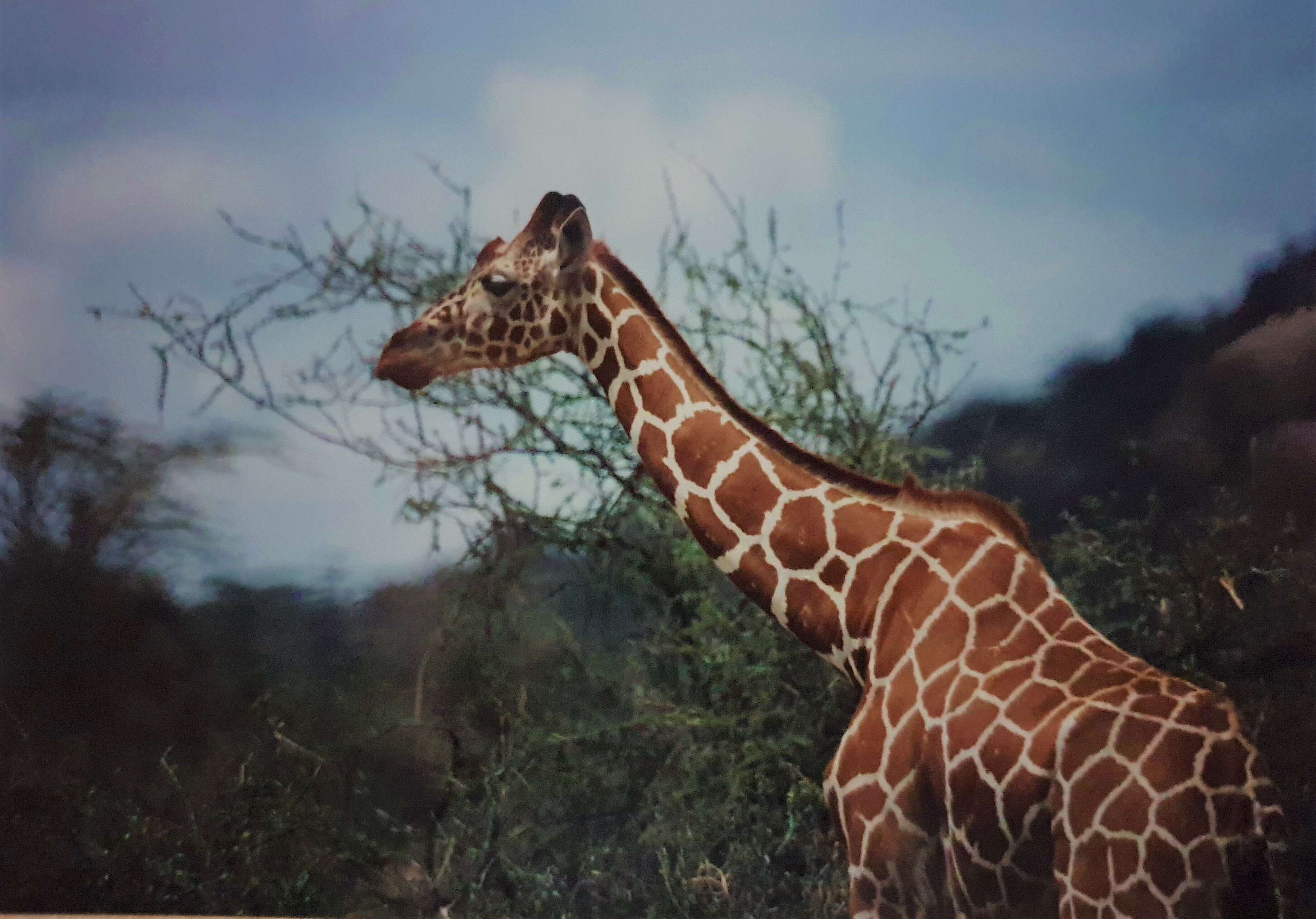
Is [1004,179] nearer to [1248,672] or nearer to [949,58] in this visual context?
[949,58]

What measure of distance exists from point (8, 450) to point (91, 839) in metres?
1.05

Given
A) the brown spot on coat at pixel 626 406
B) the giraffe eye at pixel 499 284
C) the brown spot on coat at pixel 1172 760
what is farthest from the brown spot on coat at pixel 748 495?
the brown spot on coat at pixel 1172 760

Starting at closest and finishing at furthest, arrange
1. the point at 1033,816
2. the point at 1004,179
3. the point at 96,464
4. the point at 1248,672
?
1. the point at 1033,816
2. the point at 1248,672
3. the point at 1004,179
4. the point at 96,464

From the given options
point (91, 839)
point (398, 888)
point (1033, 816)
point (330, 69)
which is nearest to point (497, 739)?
point (398, 888)

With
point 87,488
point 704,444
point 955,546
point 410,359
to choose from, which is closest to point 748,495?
point 704,444

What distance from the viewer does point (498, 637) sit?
2.89m

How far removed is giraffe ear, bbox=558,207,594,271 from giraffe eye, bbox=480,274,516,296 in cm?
10

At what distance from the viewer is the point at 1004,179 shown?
8.74 feet

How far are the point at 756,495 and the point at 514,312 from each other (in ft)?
1.91

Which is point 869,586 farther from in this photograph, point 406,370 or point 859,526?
point 406,370

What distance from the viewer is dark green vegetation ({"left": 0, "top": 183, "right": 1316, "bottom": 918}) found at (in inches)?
101

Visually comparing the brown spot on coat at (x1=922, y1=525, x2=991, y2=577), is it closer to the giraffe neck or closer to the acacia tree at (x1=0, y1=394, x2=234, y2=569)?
the giraffe neck

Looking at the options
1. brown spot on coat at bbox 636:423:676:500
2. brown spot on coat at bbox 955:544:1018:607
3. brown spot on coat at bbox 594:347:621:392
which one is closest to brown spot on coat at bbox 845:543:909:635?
brown spot on coat at bbox 955:544:1018:607

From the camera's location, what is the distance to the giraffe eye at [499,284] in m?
2.16
